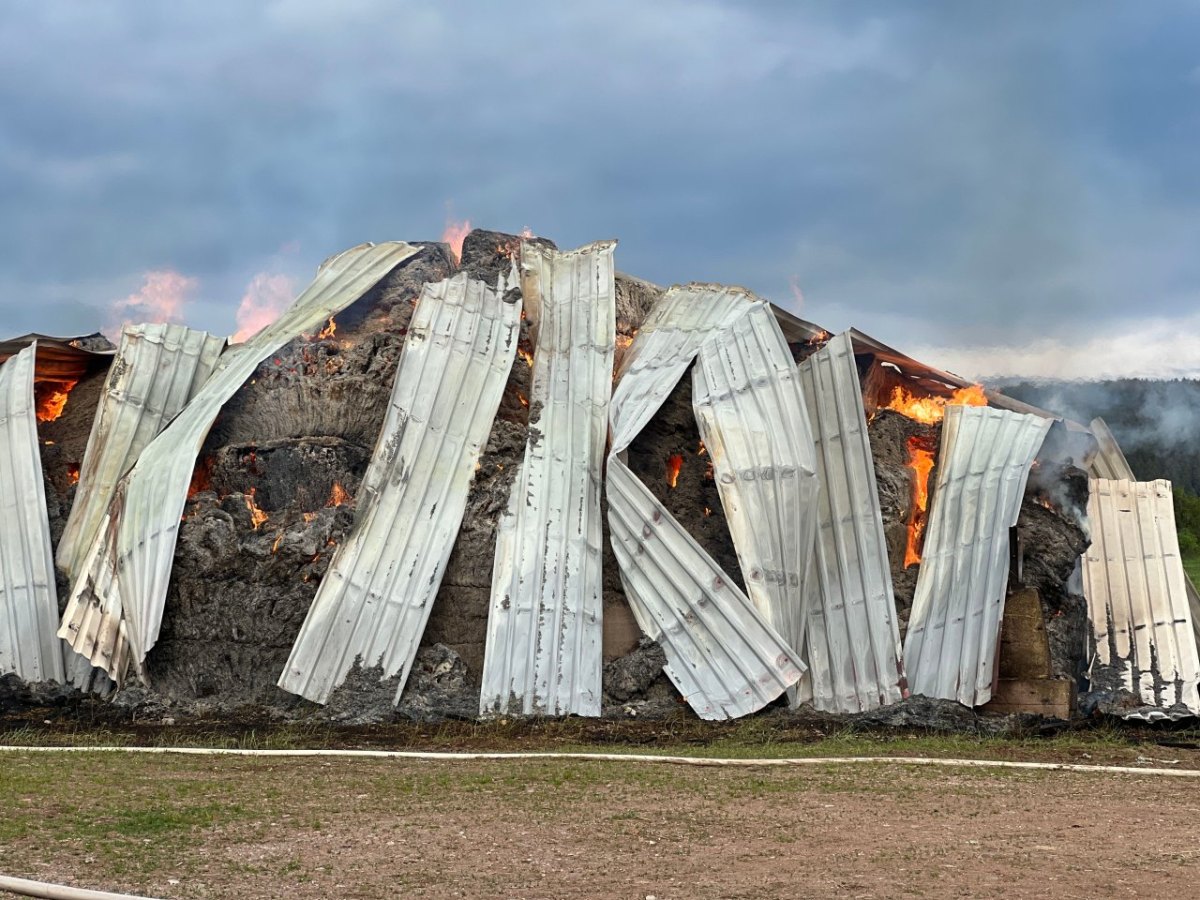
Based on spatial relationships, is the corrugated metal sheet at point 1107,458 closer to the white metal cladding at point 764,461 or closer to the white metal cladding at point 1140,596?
the white metal cladding at point 1140,596

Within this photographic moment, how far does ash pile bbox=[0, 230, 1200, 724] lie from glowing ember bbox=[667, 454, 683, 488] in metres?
0.06

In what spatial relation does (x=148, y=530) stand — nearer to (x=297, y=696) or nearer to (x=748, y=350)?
(x=297, y=696)

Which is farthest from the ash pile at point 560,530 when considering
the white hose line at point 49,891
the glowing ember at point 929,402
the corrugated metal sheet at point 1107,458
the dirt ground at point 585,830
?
the white hose line at point 49,891

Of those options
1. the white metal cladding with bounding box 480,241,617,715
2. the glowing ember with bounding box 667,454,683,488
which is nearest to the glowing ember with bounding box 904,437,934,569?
the glowing ember with bounding box 667,454,683,488

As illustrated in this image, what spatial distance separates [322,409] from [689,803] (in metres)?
8.56

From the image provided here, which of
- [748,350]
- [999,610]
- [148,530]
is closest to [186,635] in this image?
[148,530]

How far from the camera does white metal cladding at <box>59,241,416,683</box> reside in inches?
625

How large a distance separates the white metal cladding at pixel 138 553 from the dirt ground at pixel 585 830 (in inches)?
128

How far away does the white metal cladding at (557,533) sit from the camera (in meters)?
15.5

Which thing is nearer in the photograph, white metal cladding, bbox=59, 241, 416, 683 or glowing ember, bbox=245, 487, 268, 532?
white metal cladding, bbox=59, 241, 416, 683

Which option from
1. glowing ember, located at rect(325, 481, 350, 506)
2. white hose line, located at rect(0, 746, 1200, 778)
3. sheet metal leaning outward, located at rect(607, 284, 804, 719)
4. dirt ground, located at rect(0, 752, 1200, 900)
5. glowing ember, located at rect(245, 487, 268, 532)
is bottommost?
dirt ground, located at rect(0, 752, 1200, 900)

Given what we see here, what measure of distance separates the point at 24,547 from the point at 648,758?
8.67 metres

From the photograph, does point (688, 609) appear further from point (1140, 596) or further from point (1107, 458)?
point (1107, 458)

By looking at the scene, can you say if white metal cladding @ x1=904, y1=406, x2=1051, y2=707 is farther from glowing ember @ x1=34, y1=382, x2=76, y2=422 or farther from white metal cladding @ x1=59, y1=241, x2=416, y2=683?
glowing ember @ x1=34, y1=382, x2=76, y2=422
